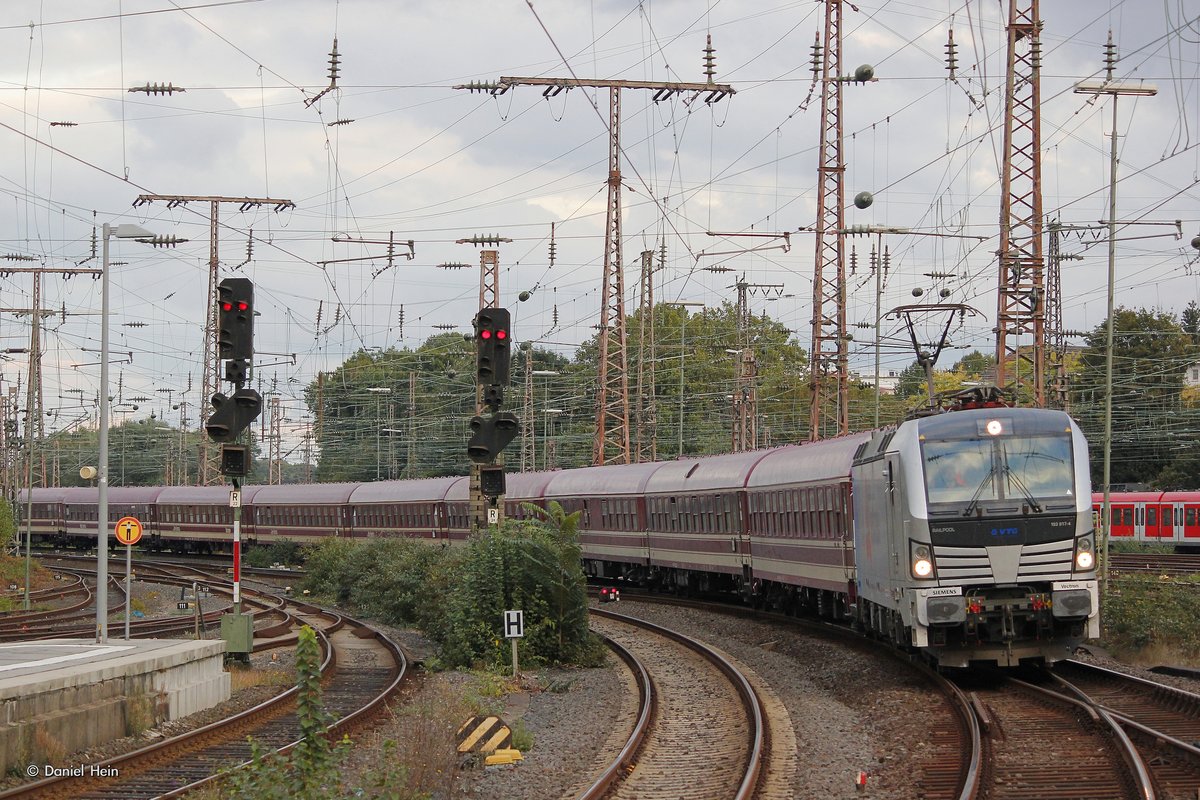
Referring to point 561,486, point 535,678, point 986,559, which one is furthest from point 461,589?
point 561,486

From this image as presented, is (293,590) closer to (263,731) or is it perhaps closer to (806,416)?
(263,731)

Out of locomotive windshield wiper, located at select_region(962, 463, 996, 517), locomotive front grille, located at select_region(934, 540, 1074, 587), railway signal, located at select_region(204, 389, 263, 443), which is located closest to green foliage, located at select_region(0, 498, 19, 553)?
railway signal, located at select_region(204, 389, 263, 443)

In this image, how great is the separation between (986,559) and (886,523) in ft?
6.61

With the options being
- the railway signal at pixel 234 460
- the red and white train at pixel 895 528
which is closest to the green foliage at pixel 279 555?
the red and white train at pixel 895 528

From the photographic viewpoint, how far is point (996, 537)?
16.2m

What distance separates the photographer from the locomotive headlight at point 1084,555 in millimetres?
16328

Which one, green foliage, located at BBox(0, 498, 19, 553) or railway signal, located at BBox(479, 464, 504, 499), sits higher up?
railway signal, located at BBox(479, 464, 504, 499)

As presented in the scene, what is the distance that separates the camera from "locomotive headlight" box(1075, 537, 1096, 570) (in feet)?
53.6

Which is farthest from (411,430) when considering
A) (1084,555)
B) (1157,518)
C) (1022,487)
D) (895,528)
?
(1084,555)

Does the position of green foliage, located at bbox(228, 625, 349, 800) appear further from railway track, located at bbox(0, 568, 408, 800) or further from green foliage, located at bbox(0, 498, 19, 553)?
green foliage, located at bbox(0, 498, 19, 553)

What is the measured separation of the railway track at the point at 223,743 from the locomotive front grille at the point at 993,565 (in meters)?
6.96

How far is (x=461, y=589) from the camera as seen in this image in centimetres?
2286

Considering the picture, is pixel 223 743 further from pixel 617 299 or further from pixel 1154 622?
pixel 617 299

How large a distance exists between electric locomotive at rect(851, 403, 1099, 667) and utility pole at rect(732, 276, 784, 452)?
92.8 feet
